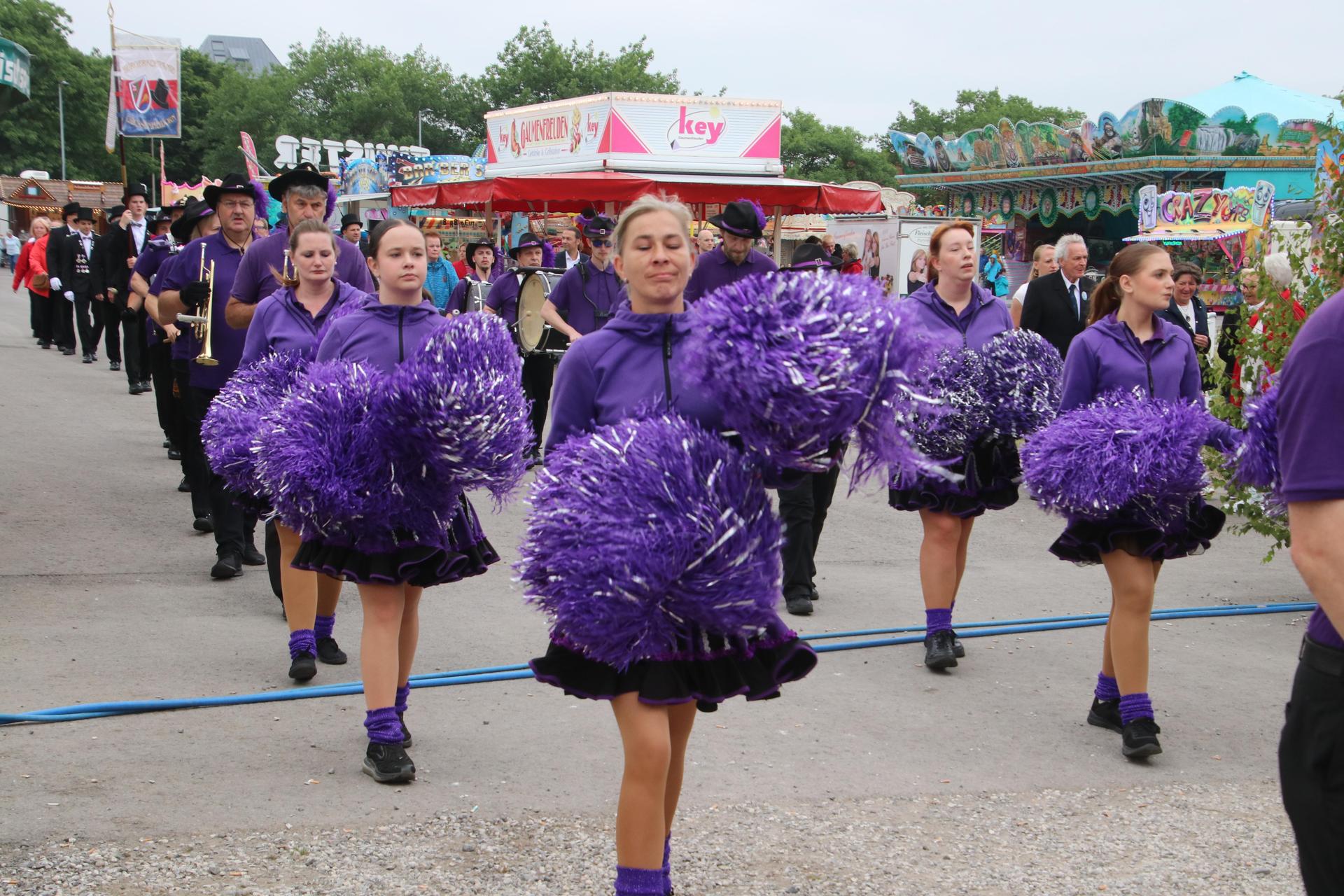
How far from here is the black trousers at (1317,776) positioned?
2.22 meters

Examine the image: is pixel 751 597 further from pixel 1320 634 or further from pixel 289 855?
pixel 289 855

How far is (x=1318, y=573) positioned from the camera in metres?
2.18

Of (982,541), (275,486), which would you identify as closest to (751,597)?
(275,486)

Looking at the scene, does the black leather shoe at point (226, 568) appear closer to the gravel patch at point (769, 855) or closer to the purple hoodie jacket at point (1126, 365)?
the gravel patch at point (769, 855)

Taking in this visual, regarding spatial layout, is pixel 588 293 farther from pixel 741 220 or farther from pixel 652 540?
pixel 652 540

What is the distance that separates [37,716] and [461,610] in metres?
2.39

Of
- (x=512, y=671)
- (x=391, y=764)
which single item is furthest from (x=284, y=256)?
(x=391, y=764)

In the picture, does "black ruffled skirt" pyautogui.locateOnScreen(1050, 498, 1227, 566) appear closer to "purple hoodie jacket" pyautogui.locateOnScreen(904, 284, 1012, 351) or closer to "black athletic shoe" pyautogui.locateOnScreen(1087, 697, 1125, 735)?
"black athletic shoe" pyautogui.locateOnScreen(1087, 697, 1125, 735)

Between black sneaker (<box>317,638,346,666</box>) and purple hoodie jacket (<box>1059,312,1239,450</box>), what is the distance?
3.28 m

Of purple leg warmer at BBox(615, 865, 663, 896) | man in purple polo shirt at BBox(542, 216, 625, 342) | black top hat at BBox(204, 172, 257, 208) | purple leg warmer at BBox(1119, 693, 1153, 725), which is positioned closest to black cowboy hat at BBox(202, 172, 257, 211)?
black top hat at BBox(204, 172, 257, 208)

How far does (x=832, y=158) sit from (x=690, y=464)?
87575 millimetres

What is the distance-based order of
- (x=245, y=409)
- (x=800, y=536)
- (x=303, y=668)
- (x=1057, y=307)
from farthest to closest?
(x=1057, y=307) < (x=800, y=536) < (x=303, y=668) < (x=245, y=409)

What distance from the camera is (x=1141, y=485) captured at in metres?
4.62

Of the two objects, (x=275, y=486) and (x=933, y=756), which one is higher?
(x=275, y=486)
